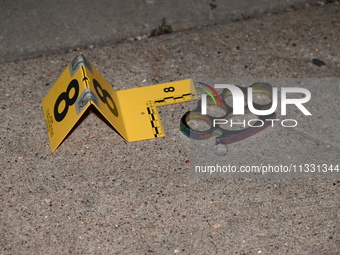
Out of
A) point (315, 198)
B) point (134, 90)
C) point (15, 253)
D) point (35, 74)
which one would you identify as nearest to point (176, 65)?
point (134, 90)

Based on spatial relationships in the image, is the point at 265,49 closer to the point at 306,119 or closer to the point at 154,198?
the point at 306,119

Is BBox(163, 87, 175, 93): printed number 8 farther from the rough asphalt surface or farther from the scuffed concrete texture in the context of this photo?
the scuffed concrete texture

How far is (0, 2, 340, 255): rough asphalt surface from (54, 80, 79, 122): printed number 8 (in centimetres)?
12

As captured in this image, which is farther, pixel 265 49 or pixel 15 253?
pixel 265 49

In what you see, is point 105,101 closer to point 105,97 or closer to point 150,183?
point 105,97

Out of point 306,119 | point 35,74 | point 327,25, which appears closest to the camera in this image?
point 306,119

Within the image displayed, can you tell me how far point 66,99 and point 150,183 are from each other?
1.79 feet

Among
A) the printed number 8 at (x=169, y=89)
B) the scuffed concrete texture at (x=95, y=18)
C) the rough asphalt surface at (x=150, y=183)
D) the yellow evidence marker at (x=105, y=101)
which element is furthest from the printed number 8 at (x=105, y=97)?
the scuffed concrete texture at (x=95, y=18)

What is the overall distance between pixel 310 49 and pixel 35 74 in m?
1.45

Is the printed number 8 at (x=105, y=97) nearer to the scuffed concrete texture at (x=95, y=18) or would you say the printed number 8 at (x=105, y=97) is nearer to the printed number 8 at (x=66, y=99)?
the printed number 8 at (x=66, y=99)

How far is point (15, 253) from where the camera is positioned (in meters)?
2.57

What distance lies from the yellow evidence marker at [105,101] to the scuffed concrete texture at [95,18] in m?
0.50

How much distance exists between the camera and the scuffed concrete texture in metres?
3.57

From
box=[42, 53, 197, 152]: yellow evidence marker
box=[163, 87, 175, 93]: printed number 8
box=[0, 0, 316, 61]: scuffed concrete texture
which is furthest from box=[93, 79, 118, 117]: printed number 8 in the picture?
box=[0, 0, 316, 61]: scuffed concrete texture
